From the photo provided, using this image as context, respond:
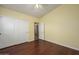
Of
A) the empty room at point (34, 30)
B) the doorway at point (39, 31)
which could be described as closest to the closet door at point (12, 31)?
the empty room at point (34, 30)

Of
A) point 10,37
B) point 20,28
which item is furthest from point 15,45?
point 20,28

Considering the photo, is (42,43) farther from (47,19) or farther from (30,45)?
(47,19)

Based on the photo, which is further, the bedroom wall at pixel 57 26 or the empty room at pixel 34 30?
the bedroom wall at pixel 57 26

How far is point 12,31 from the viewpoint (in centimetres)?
172

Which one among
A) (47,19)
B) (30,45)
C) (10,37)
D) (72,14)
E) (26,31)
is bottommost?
(30,45)

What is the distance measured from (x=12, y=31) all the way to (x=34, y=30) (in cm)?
44

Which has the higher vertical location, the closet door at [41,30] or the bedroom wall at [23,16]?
the bedroom wall at [23,16]

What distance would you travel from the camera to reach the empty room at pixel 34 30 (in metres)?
1.64

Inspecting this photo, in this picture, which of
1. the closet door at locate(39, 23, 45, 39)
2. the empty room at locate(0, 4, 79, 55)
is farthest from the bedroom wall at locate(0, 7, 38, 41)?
the closet door at locate(39, 23, 45, 39)

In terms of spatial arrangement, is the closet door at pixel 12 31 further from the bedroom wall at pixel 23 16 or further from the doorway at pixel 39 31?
the doorway at pixel 39 31

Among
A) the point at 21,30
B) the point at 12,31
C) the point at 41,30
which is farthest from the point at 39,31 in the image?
the point at 12,31

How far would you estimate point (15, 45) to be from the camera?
5.66 ft
